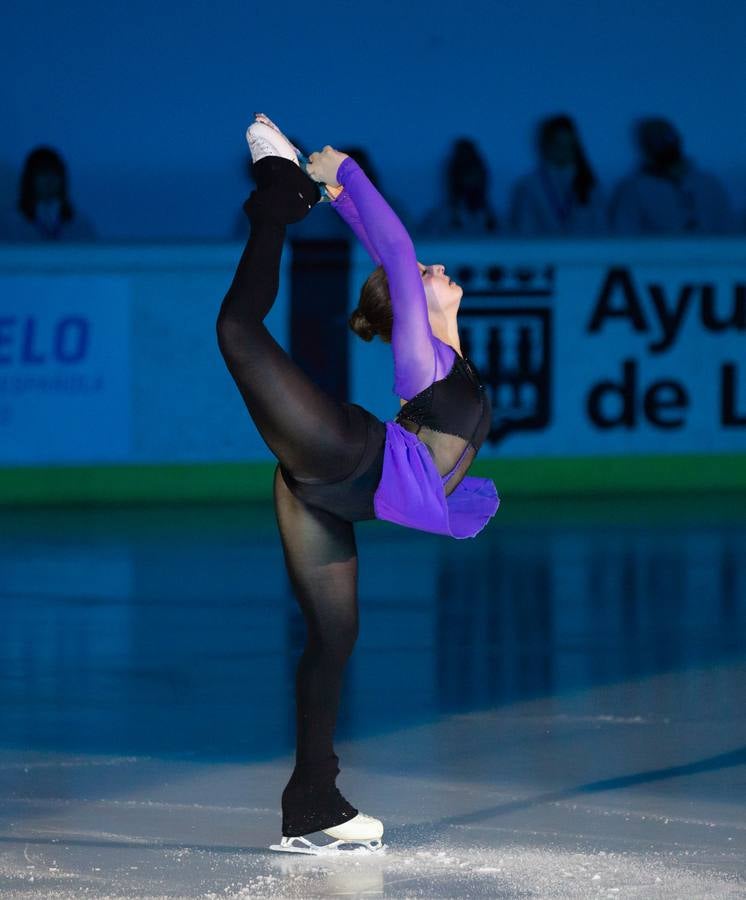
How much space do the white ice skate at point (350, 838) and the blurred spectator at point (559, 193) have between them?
9543 millimetres

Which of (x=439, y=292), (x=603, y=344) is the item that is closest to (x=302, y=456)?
(x=439, y=292)

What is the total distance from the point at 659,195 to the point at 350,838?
1021cm

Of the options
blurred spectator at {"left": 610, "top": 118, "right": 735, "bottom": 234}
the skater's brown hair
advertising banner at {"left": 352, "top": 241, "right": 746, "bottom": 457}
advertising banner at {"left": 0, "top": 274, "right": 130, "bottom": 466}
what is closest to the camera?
the skater's brown hair

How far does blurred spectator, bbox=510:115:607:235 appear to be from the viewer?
14086 millimetres

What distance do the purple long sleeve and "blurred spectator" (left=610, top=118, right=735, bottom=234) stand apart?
31.6ft

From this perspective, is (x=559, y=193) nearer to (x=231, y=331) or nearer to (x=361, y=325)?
(x=361, y=325)

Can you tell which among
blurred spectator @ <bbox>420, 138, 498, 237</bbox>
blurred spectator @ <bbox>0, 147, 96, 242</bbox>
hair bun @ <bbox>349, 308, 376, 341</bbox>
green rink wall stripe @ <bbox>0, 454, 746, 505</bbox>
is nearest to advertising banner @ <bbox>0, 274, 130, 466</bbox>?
green rink wall stripe @ <bbox>0, 454, 746, 505</bbox>

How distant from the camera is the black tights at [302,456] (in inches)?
183

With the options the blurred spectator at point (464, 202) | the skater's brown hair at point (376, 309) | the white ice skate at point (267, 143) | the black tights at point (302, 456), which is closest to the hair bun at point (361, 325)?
the skater's brown hair at point (376, 309)

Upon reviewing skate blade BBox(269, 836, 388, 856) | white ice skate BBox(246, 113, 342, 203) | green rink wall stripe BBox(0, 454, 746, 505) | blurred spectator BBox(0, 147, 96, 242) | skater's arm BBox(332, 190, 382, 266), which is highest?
blurred spectator BBox(0, 147, 96, 242)

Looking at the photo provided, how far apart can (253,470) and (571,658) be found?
5.20m

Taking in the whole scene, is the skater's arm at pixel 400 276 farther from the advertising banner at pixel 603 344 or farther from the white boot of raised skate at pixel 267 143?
the advertising banner at pixel 603 344

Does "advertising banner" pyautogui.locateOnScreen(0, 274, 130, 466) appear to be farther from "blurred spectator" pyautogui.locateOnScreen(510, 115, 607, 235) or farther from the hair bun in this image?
the hair bun

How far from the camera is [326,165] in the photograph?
485cm
